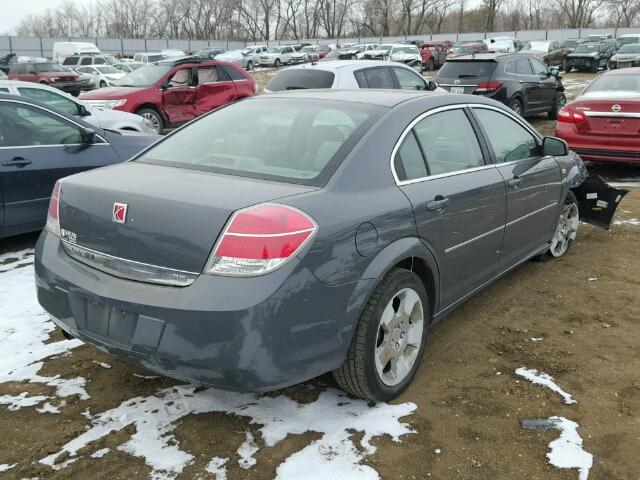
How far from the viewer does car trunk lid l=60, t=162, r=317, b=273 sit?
2576 mm

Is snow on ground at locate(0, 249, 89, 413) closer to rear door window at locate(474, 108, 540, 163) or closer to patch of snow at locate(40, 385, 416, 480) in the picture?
patch of snow at locate(40, 385, 416, 480)

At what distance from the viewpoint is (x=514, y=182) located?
13.6ft

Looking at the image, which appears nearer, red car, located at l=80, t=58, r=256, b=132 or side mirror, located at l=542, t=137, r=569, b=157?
side mirror, located at l=542, t=137, r=569, b=157

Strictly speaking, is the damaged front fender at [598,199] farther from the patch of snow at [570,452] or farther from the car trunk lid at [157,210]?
the car trunk lid at [157,210]

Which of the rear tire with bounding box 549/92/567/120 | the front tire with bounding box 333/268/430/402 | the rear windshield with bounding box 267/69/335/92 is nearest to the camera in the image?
the front tire with bounding box 333/268/430/402

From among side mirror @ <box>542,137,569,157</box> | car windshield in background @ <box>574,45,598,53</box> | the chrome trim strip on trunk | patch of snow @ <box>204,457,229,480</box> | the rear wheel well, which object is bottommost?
patch of snow @ <box>204,457,229,480</box>

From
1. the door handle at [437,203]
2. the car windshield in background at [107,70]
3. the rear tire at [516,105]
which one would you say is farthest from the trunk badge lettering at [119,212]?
the car windshield in background at [107,70]

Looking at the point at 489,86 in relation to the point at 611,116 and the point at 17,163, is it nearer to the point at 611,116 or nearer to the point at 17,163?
the point at 611,116

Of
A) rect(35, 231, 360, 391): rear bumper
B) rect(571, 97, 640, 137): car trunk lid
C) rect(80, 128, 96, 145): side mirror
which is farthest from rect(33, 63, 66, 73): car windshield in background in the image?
rect(35, 231, 360, 391): rear bumper

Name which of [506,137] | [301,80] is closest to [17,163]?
[506,137]

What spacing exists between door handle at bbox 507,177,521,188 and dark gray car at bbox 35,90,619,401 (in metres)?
0.12

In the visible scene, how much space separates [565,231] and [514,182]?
172 centimetres

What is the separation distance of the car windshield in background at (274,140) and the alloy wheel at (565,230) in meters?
2.78

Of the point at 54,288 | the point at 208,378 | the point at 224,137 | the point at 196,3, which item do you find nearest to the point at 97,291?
the point at 54,288
